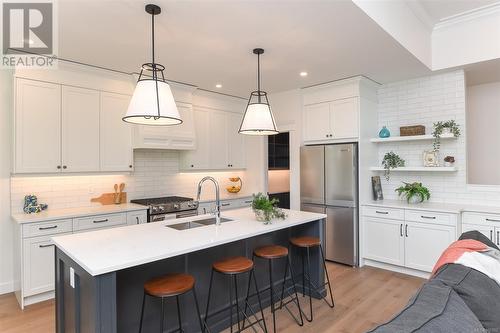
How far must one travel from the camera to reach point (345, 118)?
175 inches

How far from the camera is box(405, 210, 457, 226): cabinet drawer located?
3.65 metres

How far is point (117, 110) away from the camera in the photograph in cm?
403

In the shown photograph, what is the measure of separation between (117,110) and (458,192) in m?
4.71

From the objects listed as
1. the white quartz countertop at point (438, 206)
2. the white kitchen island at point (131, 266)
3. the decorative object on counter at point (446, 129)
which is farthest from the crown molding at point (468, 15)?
the white kitchen island at point (131, 266)

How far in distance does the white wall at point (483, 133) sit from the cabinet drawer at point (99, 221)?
16.4 ft

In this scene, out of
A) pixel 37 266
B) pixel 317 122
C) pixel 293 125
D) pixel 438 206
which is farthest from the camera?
pixel 293 125

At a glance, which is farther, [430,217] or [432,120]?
[432,120]

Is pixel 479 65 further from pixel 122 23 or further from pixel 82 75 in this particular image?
pixel 82 75

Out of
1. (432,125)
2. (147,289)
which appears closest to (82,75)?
(147,289)

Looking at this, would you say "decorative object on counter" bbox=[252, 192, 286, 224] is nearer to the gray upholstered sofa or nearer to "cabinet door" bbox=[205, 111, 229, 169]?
the gray upholstered sofa

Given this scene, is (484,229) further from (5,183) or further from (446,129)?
(5,183)

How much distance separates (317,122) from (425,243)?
2.24m

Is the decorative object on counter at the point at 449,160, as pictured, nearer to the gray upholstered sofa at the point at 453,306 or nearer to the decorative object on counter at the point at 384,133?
the decorative object on counter at the point at 384,133

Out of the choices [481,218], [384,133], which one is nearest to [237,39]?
[384,133]
